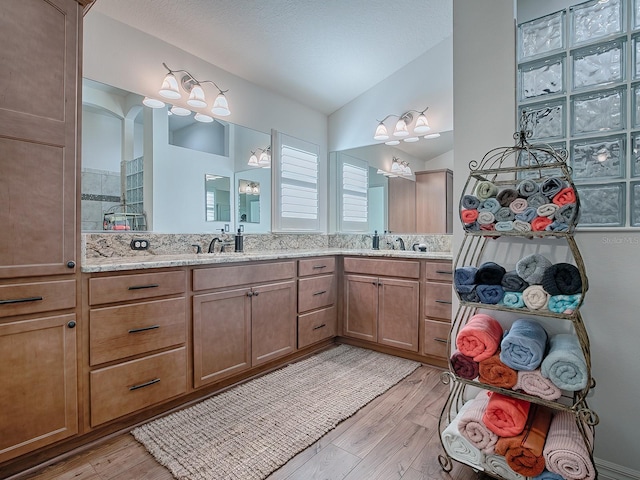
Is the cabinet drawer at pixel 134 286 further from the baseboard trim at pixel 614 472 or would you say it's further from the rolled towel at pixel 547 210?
the baseboard trim at pixel 614 472

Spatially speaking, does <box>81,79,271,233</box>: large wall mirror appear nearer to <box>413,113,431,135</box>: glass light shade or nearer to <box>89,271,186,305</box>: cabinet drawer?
<box>89,271,186,305</box>: cabinet drawer

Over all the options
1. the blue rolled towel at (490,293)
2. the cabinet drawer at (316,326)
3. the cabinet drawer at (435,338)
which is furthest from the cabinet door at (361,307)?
the blue rolled towel at (490,293)

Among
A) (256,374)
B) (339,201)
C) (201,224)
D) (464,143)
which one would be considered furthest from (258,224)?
(464,143)

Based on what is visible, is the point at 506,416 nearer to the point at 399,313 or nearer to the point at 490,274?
the point at 490,274

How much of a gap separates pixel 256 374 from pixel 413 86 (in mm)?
3037

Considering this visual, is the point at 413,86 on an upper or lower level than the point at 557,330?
upper

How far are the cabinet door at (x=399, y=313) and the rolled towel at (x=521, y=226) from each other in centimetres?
144

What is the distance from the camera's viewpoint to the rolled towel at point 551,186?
1.36m

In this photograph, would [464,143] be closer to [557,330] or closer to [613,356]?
[557,330]

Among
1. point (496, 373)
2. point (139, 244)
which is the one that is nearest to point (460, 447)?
point (496, 373)

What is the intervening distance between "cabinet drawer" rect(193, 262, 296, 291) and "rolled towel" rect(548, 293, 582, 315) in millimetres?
A: 1825

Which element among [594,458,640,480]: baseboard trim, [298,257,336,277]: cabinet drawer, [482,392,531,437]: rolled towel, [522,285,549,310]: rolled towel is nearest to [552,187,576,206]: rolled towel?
[522,285,549,310]: rolled towel

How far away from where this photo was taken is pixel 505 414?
1368 millimetres

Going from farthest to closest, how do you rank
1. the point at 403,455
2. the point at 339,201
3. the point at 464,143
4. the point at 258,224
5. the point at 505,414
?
the point at 339,201
the point at 258,224
the point at 464,143
the point at 403,455
the point at 505,414
